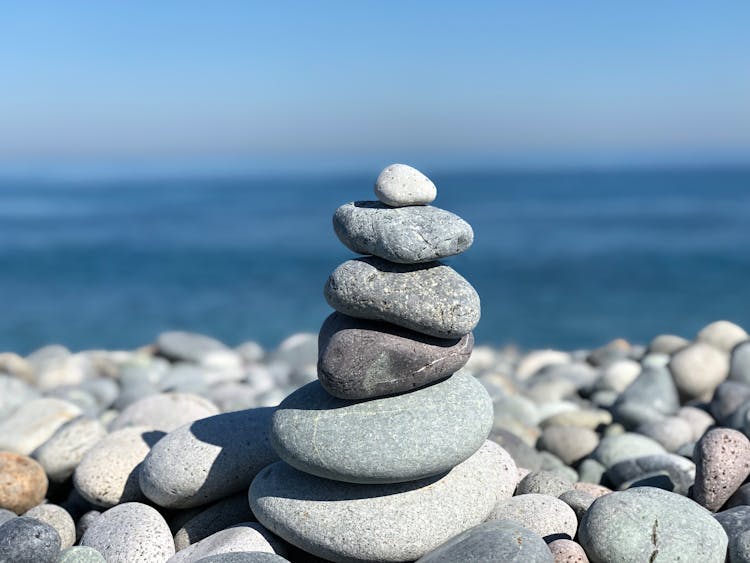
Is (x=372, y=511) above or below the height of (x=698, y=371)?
above

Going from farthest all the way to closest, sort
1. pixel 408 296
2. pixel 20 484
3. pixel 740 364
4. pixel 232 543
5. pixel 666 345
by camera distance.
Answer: pixel 666 345 → pixel 740 364 → pixel 20 484 → pixel 232 543 → pixel 408 296

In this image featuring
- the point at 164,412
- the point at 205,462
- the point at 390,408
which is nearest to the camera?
the point at 390,408

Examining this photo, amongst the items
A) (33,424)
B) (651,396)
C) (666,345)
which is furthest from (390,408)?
(666,345)

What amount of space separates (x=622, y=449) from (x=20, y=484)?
4.63m

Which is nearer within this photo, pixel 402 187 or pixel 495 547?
pixel 495 547

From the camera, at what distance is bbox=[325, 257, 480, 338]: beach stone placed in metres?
4.48

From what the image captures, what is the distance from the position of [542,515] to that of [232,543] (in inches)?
69.3

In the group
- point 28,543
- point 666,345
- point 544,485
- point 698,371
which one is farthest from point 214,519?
point 666,345

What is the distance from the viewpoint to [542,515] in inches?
191

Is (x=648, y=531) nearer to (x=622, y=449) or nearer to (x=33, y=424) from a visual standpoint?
(x=622, y=449)

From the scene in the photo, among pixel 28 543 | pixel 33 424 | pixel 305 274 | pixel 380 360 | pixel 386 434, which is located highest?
pixel 380 360

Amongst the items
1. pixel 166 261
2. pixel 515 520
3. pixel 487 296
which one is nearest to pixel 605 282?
pixel 487 296

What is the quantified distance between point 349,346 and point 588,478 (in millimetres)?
3148

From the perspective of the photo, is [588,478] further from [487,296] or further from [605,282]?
[605,282]
